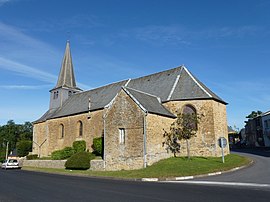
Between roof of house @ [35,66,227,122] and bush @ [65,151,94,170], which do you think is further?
roof of house @ [35,66,227,122]

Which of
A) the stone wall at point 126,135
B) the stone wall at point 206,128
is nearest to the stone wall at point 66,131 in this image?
the stone wall at point 126,135

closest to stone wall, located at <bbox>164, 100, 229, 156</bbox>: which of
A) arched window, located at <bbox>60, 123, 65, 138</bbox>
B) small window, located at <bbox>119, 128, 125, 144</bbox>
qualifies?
small window, located at <bbox>119, 128, 125, 144</bbox>

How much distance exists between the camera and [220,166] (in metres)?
17.1

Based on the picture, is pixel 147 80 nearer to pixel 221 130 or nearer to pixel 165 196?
pixel 221 130

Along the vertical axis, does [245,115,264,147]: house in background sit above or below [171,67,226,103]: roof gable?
below

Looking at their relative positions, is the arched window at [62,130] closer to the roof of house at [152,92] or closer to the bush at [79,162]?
the roof of house at [152,92]

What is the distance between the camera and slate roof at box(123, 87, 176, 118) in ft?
69.0

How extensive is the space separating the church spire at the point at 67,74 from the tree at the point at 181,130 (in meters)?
21.8

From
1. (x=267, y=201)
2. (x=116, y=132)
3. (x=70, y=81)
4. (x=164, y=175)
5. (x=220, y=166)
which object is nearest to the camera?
(x=267, y=201)

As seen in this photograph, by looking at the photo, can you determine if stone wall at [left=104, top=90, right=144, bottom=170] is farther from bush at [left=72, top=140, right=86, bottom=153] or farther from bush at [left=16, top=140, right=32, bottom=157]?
bush at [left=16, top=140, right=32, bottom=157]

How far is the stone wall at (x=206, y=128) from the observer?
75.6 ft

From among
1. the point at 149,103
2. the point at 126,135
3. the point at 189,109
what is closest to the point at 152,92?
the point at 189,109

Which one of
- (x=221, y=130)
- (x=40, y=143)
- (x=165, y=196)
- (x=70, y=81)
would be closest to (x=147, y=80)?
(x=221, y=130)

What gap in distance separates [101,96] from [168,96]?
10.6 meters
